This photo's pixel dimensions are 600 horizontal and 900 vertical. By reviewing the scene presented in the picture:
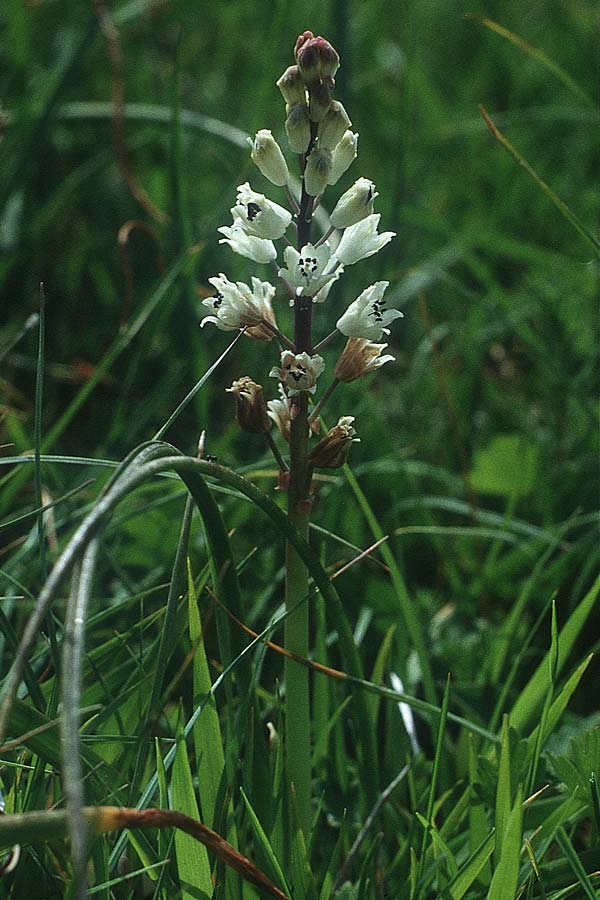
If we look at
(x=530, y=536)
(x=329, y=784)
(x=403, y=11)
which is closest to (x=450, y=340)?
(x=530, y=536)

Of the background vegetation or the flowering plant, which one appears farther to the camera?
the background vegetation

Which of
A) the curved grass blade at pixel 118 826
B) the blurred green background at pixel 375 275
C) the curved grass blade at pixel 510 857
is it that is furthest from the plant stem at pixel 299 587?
the blurred green background at pixel 375 275

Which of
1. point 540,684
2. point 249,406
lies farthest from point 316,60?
point 540,684

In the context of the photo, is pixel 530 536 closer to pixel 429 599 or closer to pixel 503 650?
pixel 429 599

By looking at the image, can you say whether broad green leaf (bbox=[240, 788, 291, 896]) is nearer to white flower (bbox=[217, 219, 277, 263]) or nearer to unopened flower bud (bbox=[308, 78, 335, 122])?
white flower (bbox=[217, 219, 277, 263])

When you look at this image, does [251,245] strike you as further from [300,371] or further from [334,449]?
[334,449]

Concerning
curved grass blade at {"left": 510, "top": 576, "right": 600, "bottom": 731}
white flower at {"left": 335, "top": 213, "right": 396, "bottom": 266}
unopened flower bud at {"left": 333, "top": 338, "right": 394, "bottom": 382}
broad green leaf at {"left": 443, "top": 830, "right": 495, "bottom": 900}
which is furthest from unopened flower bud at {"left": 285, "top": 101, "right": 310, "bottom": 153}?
broad green leaf at {"left": 443, "top": 830, "right": 495, "bottom": 900}
